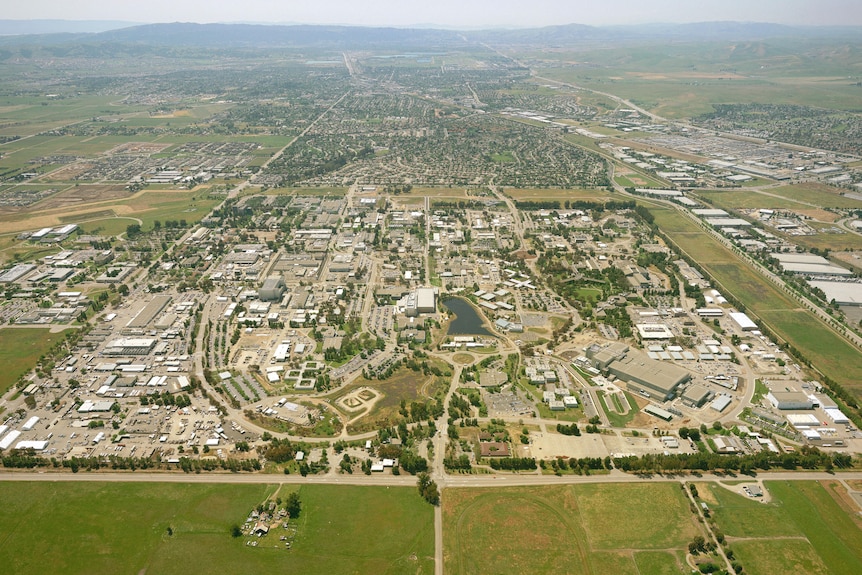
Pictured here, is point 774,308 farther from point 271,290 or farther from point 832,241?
point 271,290

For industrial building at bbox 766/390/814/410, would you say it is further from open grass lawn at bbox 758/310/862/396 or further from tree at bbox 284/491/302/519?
tree at bbox 284/491/302/519

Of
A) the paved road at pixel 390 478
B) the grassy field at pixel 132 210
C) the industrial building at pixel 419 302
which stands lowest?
the paved road at pixel 390 478

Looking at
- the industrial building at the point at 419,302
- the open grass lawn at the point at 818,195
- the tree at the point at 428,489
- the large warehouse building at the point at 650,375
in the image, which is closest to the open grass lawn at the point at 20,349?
the industrial building at the point at 419,302

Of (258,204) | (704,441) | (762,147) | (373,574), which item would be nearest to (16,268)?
(258,204)

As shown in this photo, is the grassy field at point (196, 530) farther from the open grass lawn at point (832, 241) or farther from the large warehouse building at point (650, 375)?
the open grass lawn at point (832, 241)

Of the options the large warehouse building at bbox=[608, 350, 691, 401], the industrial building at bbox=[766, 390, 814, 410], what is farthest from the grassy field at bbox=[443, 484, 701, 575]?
the industrial building at bbox=[766, 390, 814, 410]
